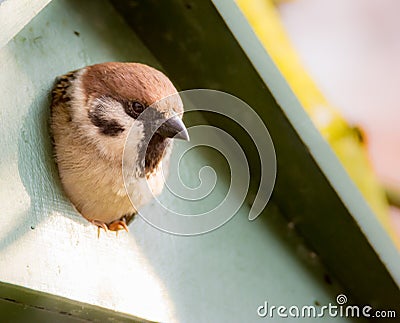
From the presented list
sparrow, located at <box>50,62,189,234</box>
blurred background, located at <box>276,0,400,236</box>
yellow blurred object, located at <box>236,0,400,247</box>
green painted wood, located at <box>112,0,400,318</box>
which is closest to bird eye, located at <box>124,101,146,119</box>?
sparrow, located at <box>50,62,189,234</box>

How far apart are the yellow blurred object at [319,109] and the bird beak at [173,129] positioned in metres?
0.39

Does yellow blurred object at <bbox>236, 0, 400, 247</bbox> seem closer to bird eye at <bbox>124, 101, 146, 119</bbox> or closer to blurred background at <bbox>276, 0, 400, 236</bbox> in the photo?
bird eye at <bbox>124, 101, 146, 119</bbox>

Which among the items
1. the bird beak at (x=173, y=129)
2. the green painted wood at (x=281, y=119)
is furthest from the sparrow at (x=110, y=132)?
the green painted wood at (x=281, y=119)

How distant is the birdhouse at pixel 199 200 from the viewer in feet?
5.30

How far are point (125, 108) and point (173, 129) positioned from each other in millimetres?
116

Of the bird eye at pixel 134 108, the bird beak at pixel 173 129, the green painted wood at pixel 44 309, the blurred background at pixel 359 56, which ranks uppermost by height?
the bird eye at pixel 134 108

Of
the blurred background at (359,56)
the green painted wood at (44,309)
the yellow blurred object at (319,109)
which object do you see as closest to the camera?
the green painted wood at (44,309)

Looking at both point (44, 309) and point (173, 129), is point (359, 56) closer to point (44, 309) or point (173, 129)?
point (173, 129)

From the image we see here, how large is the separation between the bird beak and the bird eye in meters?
0.06

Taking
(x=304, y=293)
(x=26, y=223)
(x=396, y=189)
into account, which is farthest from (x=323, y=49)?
(x=26, y=223)

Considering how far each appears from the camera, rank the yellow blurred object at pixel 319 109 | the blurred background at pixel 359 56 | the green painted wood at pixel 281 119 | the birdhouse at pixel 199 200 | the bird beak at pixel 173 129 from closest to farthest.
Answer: the birdhouse at pixel 199 200, the bird beak at pixel 173 129, the green painted wood at pixel 281 119, the yellow blurred object at pixel 319 109, the blurred background at pixel 359 56

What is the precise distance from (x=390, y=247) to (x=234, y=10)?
0.65m

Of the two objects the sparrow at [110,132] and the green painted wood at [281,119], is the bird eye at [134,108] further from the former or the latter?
the green painted wood at [281,119]

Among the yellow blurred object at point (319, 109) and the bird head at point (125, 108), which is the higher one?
the bird head at point (125, 108)
